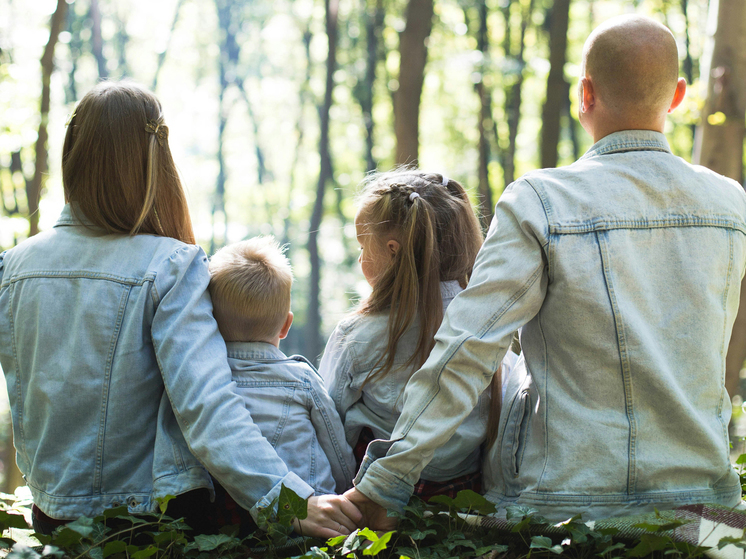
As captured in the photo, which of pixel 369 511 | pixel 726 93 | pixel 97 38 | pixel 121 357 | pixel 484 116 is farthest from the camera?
pixel 97 38

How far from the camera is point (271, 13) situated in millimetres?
24141

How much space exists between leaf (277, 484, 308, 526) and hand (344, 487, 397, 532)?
19cm

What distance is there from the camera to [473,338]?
203 cm

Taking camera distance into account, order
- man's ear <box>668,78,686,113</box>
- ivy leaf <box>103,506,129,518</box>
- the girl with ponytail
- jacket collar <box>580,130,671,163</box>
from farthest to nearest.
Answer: the girl with ponytail
man's ear <box>668,78,686,113</box>
jacket collar <box>580,130,671,163</box>
ivy leaf <box>103,506,129,518</box>

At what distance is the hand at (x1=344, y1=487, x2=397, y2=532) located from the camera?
2164mm

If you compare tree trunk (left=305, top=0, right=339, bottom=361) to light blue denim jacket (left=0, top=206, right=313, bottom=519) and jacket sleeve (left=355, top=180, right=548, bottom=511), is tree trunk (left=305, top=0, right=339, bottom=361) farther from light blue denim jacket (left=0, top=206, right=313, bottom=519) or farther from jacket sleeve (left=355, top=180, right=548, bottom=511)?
jacket sleeve (left=355, top=180, right=548, bottom=511)

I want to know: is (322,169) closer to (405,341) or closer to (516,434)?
(405,341)

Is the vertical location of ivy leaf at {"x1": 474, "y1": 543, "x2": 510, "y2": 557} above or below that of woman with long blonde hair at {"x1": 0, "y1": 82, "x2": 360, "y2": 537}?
below

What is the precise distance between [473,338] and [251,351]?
972mm

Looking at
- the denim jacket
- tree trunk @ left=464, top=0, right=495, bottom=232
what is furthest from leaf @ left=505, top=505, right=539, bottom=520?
tree trunk @ left=464, top=0, right=495, bottom=232

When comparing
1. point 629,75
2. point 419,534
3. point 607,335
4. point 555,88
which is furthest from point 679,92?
point 555,88

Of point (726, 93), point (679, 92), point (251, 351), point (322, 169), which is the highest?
point (726, 93)

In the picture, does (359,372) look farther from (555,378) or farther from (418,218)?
(555,378)

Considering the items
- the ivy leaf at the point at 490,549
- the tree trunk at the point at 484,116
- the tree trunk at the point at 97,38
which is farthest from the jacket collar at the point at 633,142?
the tree trunk at the point at 97,38
